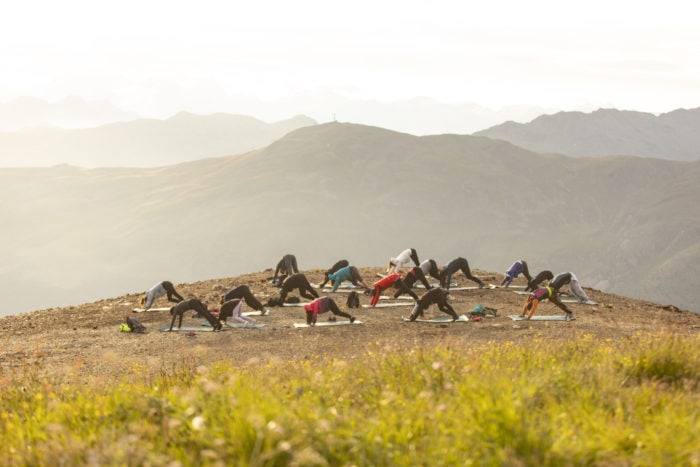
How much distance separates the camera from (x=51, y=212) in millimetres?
192750

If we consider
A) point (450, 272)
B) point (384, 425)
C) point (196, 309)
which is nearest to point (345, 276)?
point (450, 272)

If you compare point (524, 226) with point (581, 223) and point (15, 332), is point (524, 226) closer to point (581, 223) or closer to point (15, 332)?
point (581, 223)

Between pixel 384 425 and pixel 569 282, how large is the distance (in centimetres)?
1878

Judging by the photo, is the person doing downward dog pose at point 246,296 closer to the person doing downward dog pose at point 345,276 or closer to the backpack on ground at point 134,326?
the backpack on ground at point 134,326

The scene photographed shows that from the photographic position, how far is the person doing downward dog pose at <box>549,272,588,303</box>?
20969mm

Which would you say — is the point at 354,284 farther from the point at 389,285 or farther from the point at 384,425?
the point at 384,425

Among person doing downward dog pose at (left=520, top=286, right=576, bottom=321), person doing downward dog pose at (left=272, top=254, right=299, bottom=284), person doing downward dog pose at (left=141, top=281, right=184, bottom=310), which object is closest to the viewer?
person doing downward dog pose at (left=520, top=286, right=576, bottom=321)

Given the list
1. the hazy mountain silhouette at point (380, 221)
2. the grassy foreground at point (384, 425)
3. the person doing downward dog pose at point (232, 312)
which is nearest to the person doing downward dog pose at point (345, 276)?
the person doing downward dog pose at point (232, 312)

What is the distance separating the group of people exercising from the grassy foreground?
34.1 feet

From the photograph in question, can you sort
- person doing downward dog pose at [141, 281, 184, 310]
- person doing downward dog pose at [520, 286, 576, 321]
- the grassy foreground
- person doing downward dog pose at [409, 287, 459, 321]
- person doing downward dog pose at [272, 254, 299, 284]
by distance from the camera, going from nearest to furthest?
the grassy foreground
person doing downward dog pose at [520, 286, 576, 321]
person doing downward dog pose at [409, 287, 459, 321]
person doing downward dog pose at [141, 281, 184, 310]
person doing downward dog pose at [272, 254, 299, 284]

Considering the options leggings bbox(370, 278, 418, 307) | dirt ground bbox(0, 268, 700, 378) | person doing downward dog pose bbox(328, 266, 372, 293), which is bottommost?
dirt ground bbox(0, 268, 700, 378)

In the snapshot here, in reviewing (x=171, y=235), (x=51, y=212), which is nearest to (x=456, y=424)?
(x=171, y=235)

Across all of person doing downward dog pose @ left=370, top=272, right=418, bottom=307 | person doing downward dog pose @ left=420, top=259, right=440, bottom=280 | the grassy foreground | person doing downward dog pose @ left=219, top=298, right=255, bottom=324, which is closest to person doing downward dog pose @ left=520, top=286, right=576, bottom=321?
person doing downward dog pose @ left=370, top=272, right=418, bottom=307

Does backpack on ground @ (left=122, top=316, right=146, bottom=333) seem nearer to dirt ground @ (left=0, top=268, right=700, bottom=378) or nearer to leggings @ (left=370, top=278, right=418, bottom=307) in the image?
dirt ground @ (left=0, top=268, right=700, bottom=378)
